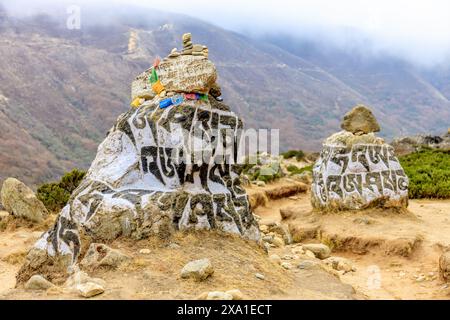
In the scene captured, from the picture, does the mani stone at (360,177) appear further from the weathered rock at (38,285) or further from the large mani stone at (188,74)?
the weathered rock at (38,285)

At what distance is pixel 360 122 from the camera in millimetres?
13781

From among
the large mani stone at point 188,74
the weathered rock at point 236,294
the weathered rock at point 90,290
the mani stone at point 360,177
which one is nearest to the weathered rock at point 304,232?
the mani stone at point 360,177

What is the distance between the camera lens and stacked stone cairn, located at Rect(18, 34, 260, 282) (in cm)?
662

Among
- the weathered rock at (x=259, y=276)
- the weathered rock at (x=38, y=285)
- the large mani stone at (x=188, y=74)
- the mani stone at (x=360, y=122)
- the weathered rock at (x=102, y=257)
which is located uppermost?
the large mani stone at (x=188, y=74)

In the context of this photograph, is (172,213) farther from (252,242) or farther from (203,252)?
(252,242)

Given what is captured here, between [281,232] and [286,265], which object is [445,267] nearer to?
[286,265]

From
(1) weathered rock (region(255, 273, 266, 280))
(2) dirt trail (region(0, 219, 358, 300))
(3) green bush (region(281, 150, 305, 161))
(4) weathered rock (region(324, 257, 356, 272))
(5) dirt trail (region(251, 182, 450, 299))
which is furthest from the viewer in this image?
(3) green bush (region(281, 150, 305, 161))

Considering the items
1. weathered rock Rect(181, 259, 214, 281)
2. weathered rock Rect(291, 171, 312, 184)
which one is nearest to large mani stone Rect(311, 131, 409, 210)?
weathered rock Rect(181, 259, 214, 281)

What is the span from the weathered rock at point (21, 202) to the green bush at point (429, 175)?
39.3ft

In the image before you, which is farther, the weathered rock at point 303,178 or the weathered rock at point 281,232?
the weathered rock at point 303,178

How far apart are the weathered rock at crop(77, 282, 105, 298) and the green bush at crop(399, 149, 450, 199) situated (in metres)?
14.9

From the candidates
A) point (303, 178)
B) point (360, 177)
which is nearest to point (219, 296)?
point (360, 177)

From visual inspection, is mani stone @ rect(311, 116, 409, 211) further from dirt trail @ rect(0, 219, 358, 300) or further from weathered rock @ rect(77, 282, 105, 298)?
weathered rock @ rect(77, 282, 105, 298)

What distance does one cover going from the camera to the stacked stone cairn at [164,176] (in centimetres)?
662
